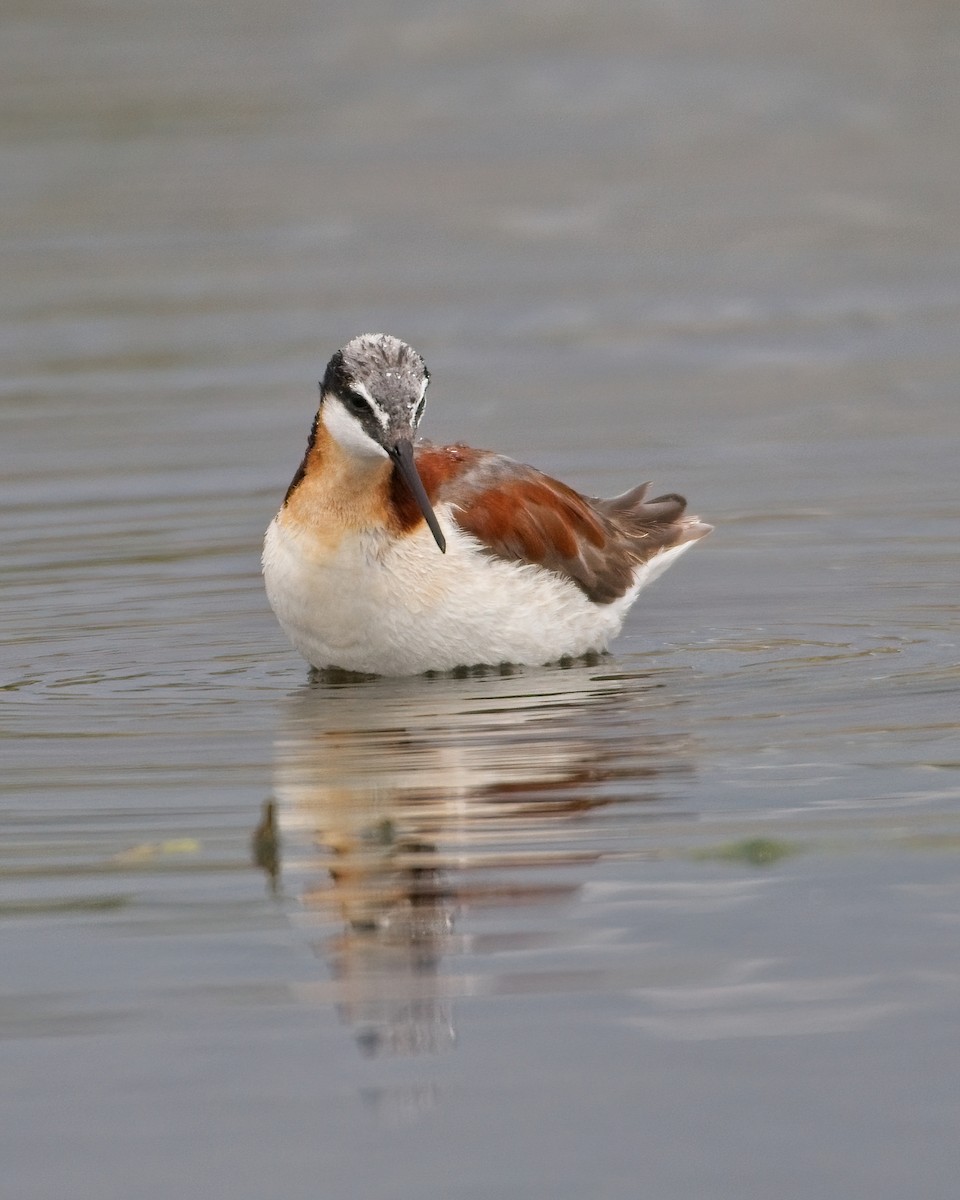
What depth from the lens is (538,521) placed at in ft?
39.3

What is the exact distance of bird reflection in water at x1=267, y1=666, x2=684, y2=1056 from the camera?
7.08 m

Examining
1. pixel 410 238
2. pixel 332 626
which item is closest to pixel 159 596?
pixel 332 626

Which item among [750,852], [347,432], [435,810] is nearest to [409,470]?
[347,432]

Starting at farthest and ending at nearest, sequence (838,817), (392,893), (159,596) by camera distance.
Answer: (159,596)
(838,817)
(392,893)

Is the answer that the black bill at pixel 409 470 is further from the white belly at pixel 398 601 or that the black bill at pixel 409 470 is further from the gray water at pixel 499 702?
the gray water at pixel 499 702

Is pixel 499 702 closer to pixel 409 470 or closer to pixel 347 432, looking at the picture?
pixel 409 470

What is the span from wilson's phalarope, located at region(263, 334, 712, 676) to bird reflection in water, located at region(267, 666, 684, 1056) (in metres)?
0.20

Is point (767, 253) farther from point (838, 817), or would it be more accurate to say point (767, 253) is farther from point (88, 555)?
point (838, 817)

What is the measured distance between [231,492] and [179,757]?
622cm

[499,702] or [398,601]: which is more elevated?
[398,601]

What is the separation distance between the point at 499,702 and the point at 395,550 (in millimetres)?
846

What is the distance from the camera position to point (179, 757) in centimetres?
988

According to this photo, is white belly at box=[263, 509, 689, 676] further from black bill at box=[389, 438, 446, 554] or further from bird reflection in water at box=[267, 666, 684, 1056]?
black bill at box=[389, 438, 446, 554]

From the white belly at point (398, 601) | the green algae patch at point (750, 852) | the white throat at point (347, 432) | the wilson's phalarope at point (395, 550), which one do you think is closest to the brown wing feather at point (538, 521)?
the wilson's phalarope at point (395, 550)
